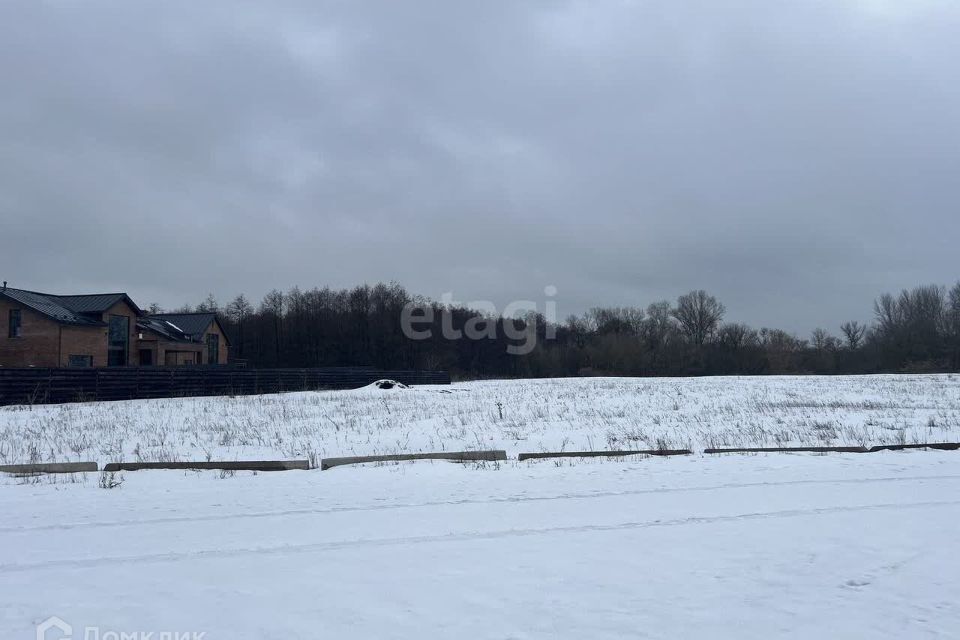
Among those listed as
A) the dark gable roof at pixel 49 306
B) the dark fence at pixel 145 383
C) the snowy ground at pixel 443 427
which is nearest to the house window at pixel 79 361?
the dark gable roof at pixel 49 306

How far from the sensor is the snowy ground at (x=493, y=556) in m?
4.41

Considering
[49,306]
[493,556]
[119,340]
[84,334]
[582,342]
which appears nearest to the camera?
[493,556]

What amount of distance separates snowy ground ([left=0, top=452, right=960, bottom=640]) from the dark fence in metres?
20.8

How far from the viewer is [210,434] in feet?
49.7

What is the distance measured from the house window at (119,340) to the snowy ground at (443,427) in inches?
1027

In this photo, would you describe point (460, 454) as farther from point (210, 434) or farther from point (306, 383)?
point (306, 383)

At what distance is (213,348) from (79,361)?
17596 millimetres

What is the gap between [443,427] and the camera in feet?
52.9

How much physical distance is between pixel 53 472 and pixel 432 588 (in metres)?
7.53

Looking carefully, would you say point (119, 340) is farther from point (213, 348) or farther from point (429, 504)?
point (429, 504)

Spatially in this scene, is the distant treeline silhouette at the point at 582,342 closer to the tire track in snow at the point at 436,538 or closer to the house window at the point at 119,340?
the house window at the point at 119,340

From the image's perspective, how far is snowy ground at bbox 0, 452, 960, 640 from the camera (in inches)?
174

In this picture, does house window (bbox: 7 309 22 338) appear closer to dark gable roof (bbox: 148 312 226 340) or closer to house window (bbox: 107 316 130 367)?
house window (bbox: 107 316 130 367)

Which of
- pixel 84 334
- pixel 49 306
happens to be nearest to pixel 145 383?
pixel 84 334
